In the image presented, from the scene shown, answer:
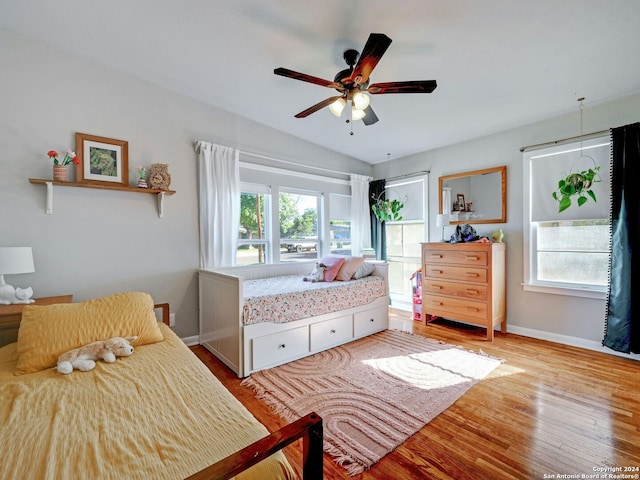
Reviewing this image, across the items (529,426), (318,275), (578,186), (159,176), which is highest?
(159,176)

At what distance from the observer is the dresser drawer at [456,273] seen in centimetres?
323

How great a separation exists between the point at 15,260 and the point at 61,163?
0.91m

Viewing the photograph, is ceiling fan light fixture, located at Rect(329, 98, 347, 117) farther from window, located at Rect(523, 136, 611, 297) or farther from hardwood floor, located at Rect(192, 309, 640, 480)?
window, located at Rect(523, 136, 611, 297)

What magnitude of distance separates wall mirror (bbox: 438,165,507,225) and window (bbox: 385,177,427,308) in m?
0.36

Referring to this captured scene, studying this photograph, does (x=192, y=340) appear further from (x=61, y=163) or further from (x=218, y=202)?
(x=61, y=163)

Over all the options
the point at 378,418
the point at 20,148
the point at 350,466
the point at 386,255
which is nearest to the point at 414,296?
the point at 386,255

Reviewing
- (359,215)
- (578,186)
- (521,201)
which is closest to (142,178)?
(359,215)

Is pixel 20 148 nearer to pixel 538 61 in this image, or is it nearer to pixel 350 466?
pixel 350 466

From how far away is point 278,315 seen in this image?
259 centimetres

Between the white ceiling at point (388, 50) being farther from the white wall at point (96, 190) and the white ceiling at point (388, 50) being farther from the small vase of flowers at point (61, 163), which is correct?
the small vase of flowers at point (61, 163)

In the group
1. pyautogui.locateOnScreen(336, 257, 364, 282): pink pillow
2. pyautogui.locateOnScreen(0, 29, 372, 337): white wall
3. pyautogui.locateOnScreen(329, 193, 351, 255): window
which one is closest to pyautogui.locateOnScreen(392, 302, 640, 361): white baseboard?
pyautogui.locateOnScreen(336, 257, 364, 282): pink pillow

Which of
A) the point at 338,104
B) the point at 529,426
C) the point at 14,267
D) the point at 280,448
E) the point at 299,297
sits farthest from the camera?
the point at 299,297

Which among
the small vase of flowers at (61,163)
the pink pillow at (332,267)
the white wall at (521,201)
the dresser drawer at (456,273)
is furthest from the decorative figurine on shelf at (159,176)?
the white wall at (521,201)

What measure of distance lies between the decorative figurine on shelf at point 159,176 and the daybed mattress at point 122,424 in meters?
1.77
